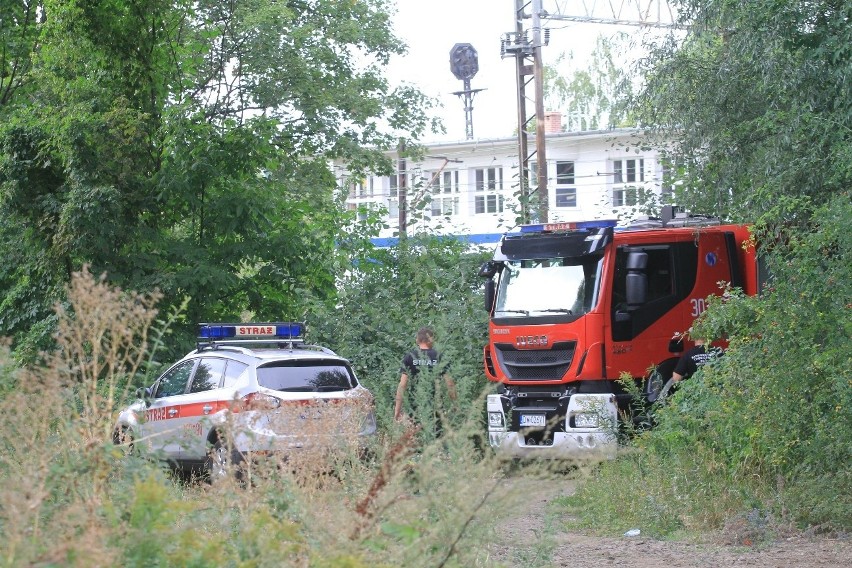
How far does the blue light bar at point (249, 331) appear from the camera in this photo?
550 inches

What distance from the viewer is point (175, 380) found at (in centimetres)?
1416

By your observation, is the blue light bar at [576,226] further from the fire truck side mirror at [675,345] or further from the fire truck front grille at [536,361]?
the fire truck side mirror at [675,345]

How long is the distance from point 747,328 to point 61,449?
7.20m

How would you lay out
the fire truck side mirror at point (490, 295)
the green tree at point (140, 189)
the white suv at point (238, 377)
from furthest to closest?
the green tree at point (140, 189) < the fire truck side mirror at point (490, 295) < the white suv at point (238, 377)

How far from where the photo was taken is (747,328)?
10453 mm

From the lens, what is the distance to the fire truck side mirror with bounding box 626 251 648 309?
1430 cm

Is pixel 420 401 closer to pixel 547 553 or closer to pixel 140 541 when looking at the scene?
pixel 547 553

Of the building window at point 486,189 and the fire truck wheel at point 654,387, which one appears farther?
the building window at point 486,189

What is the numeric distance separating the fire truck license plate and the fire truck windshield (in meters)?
1.33

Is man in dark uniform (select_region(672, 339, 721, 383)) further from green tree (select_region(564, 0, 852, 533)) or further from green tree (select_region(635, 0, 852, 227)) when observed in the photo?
green tree (select_region(635, 0, 852, 227))

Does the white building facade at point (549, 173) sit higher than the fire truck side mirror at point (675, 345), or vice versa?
the white building facade at point (549, 173)

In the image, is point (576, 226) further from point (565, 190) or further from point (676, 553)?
point (565, 190)

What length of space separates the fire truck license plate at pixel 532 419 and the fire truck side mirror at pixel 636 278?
1.87 m

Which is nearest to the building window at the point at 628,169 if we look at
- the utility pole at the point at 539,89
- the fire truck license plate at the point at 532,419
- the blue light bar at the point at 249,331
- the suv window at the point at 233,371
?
the utility pole at the point at 539,89
